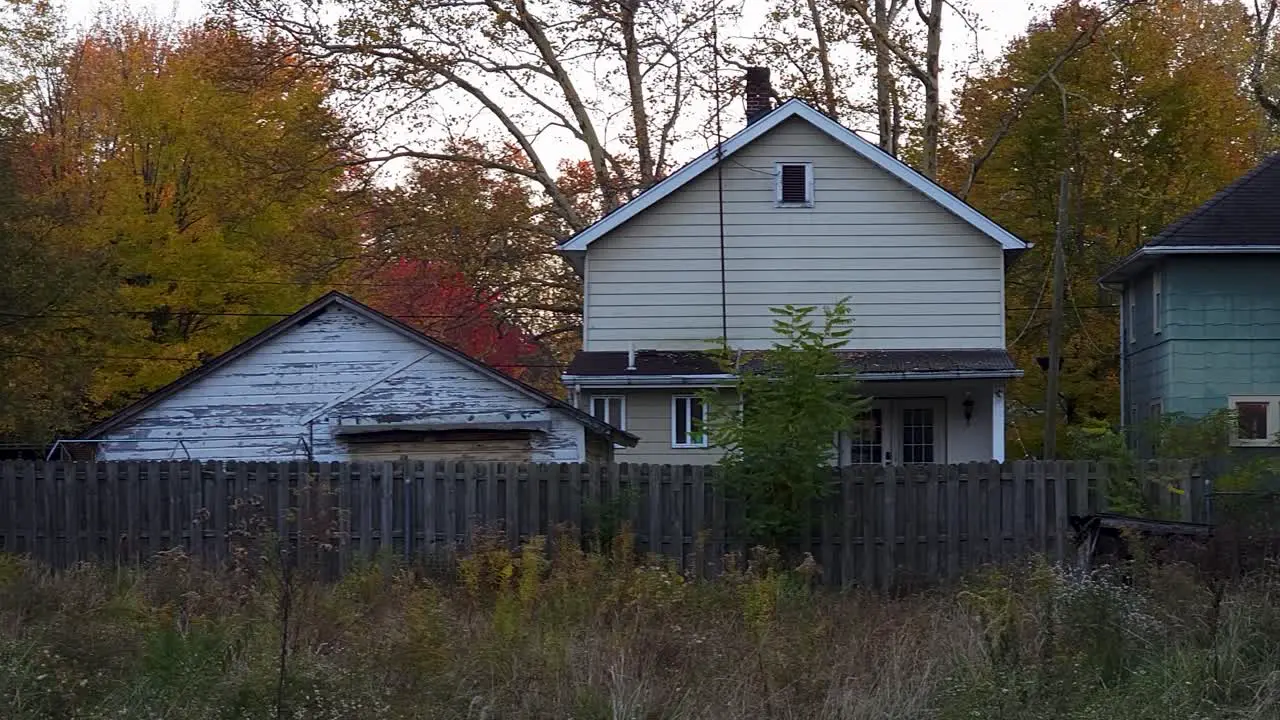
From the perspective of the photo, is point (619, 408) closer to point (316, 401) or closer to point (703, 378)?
point (703, 378)

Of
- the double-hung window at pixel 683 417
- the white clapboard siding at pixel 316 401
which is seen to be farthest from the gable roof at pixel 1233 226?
the white clapboard siding at pixel 316 401

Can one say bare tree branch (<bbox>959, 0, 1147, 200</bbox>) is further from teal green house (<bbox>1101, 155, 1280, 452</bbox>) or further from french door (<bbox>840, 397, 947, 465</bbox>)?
french door (<bbox>840, 397, 947, 465</bbox>)

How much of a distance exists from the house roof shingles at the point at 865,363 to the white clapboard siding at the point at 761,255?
30cm

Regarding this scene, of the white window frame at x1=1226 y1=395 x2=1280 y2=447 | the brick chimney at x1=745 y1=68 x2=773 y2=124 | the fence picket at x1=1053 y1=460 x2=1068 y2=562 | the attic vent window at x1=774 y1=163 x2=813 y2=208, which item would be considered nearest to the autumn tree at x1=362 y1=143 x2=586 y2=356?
the brick chimney at x1=745 y1=68 x2=773 y2=124

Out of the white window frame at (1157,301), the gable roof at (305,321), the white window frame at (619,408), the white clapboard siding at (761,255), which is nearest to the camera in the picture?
the gable roof at (305,321)

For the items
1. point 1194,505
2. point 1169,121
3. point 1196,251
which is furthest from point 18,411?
point 1169,121

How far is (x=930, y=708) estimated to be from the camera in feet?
31.0

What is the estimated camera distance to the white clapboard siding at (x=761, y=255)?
2509 cm

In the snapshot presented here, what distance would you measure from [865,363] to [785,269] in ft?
7.44

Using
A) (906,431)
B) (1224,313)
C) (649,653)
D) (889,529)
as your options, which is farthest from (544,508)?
(1224,313)

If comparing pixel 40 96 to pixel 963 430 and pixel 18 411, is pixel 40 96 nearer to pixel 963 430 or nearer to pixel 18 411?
pixel 18 411

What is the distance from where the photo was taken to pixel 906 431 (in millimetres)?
25719

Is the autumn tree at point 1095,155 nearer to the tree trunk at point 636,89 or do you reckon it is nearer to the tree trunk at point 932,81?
the tree trunk at point 932,81

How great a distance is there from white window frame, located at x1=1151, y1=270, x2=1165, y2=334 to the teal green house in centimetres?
13
